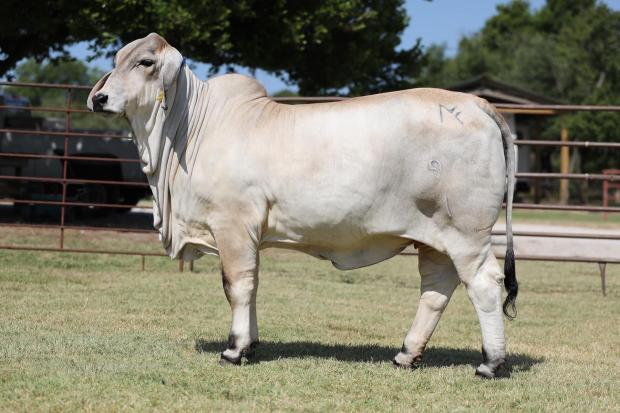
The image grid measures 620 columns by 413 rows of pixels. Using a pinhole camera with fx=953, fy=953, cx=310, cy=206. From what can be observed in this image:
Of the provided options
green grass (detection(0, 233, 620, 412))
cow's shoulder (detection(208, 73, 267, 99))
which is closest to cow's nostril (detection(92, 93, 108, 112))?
cow's shoulder (detection(208, 73, 267, 99))

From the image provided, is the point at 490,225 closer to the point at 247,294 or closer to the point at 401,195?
the point at 401,195

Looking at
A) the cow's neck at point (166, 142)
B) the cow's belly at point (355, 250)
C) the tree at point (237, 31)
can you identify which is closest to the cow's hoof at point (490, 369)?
the cow's belly at point (355, 250)

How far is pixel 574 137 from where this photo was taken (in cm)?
4447

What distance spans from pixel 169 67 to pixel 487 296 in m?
2.72

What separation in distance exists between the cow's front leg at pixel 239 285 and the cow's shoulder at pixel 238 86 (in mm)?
1165

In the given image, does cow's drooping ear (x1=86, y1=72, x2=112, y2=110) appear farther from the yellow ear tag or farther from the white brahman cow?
the yellow ear tag

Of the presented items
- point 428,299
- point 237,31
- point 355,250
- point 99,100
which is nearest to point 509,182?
point 428,299

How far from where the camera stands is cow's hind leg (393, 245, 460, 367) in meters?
6.74

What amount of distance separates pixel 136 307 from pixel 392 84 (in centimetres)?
1787

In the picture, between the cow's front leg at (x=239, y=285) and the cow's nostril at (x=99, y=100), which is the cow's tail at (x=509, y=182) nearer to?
the cow's front leg at (x=239, y=285)

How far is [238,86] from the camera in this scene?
23.3ft

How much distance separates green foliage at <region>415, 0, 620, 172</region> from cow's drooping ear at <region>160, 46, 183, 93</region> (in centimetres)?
2937

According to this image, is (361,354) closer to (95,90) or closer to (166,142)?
(166,142)

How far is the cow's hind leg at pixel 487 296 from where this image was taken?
643cm
